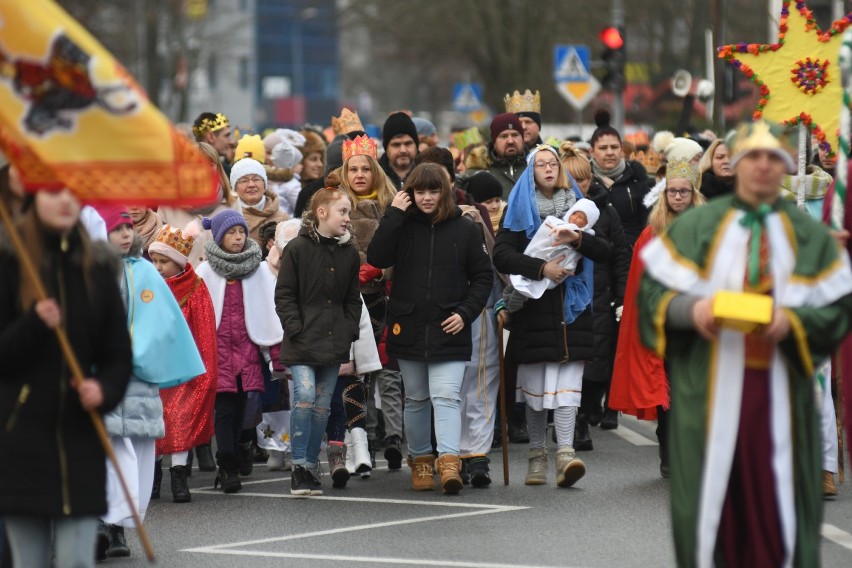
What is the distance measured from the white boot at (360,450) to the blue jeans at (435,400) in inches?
23.0

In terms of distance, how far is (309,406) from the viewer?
11.3 m

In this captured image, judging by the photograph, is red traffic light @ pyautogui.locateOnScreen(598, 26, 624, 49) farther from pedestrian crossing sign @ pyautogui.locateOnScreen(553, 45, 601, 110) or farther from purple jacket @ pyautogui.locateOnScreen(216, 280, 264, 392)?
purple jacket @ pyautogui.locateOnScreen(216, 280, 264, 392)

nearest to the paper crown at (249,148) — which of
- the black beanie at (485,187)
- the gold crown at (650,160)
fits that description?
the black beanie at (485,187)

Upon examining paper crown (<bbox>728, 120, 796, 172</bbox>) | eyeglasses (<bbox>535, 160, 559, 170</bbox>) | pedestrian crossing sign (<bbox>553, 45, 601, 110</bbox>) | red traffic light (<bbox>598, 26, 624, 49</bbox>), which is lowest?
eyeglasses (<bbox>535, 160, 559, 170</bbox>)

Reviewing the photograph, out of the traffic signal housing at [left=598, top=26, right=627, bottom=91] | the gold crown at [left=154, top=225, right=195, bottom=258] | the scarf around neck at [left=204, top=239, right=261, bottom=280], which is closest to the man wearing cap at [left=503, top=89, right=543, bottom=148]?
the scarf around neck at [left=204, top=239, right=261, bottom=280]

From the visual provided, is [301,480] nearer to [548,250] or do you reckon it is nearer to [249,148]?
[548,250]

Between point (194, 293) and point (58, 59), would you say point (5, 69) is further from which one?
point (194, 293)

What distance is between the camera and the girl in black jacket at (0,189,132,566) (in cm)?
636

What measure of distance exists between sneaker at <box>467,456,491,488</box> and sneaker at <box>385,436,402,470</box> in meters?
1.00

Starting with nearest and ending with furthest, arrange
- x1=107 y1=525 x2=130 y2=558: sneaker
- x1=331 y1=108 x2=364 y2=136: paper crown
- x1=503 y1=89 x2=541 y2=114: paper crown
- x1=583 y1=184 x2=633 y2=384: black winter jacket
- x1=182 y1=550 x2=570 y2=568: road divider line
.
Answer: x1=182 y1=550 x2=570 y2=568: road divider line → x1=107 y1=525 x2=130 y2=558: sneaker → x1=583 y1=184 x2=633 y2=384: black winter jacket → x1=331 y1=108 x2=364 y2=136: paper crown → x1=503 y1=89 x2=541 y2=114: paper crown

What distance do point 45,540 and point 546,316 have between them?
5.46 m

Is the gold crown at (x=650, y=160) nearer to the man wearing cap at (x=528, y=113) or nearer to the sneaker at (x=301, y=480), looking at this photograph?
the man wearing cap at (x=528, y=113)

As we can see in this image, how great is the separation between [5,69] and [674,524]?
Answer: 2.75m

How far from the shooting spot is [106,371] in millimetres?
6508
